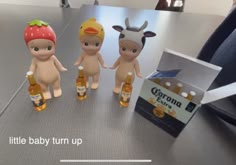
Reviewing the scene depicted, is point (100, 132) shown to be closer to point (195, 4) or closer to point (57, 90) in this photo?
point (57, 90)

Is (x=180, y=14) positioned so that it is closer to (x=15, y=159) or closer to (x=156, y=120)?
(x=156, y=120)

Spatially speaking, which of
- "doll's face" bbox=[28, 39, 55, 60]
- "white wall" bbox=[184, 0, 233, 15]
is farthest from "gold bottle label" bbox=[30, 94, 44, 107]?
"white wall" bbox=[184, 0, 233, 15]

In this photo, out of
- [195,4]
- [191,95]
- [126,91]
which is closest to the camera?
[191,95]

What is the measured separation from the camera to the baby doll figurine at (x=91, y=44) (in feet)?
1.67

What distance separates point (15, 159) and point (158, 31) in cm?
94

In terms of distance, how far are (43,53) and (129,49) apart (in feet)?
0.73

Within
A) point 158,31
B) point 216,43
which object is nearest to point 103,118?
point 216,43

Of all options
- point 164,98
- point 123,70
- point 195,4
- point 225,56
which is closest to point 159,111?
point 164,98

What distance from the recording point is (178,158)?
1.55 ft

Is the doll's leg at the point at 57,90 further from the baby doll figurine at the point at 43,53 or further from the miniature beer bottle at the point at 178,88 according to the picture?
the miniature beer bottle at the point at 178,88

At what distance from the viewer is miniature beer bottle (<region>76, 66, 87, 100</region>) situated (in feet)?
1.82

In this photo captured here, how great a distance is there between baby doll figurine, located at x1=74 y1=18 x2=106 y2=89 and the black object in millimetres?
361

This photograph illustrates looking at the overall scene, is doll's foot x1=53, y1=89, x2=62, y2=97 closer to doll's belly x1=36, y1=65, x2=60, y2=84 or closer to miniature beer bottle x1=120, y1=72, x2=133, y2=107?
doll's belly x1=36, y1=65, x2=60, y2=84

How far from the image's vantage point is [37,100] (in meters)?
0.54
